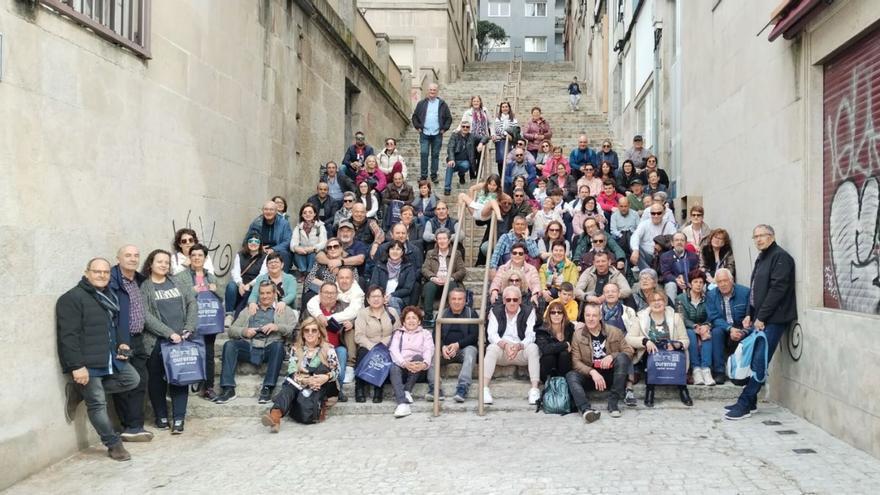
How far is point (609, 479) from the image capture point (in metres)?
5.70

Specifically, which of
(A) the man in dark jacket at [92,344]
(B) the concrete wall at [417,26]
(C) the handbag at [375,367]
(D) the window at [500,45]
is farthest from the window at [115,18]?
(D) the window at [500,45]

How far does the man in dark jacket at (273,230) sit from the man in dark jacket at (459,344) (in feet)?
9.46

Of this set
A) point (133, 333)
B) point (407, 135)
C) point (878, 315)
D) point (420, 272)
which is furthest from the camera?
point (407, 135)

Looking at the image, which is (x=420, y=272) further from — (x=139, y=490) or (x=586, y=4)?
(x=586, y=4)

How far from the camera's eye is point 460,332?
8.70 metres

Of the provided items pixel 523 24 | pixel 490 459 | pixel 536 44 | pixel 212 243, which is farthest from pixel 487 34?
pixel 490 459

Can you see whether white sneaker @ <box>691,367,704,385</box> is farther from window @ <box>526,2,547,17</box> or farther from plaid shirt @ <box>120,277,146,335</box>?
window @ <box>526,2,547,17</box>

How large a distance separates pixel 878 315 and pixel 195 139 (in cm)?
732

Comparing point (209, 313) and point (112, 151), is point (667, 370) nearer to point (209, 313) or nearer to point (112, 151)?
point (209, 313)

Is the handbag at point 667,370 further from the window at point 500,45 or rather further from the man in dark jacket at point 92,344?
the window at point 500,45

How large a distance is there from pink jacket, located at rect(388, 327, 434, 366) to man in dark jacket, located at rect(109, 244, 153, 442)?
2553 mm

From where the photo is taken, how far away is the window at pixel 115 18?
6.60 meters

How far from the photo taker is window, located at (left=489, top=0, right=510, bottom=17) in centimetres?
6378

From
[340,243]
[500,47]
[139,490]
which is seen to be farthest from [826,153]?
[500,47]
